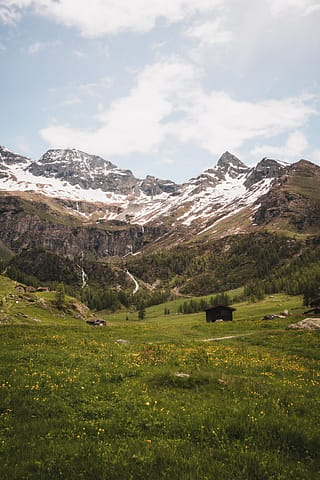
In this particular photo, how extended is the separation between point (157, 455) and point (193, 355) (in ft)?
50.0

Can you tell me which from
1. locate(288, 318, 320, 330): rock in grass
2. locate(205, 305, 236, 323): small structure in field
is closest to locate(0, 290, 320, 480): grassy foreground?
locate(288, 318, 320, 330): rock in grass

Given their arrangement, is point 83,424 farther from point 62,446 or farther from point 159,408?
point 159,408

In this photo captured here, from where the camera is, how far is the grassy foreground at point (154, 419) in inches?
333

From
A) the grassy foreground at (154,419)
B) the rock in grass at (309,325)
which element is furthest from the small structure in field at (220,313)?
Answer: the grassy foreground at (154,419)

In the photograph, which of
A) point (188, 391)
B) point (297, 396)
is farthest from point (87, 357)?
point (297, 396)

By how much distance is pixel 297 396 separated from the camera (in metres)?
14.4

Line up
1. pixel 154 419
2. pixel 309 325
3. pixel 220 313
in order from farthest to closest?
pixel 220 313 < pixel 309 325 < pixel 154 419

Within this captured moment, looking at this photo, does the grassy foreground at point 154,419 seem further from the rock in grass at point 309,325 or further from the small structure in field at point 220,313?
the small structure in field at point 220,313

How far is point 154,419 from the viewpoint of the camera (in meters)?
11.6

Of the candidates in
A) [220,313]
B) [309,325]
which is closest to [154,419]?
[309,325]

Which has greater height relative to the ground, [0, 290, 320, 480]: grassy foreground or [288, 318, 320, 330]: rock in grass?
[0, 290, 320, 480]: grassy foreground

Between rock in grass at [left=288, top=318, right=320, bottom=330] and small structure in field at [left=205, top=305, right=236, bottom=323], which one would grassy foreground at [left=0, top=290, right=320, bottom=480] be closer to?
rock in grass at [left=288, top=318, right=320, bottom=330]

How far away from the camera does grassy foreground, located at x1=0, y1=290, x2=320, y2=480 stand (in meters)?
8.45

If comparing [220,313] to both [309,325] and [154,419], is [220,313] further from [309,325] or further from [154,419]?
[154,419]
